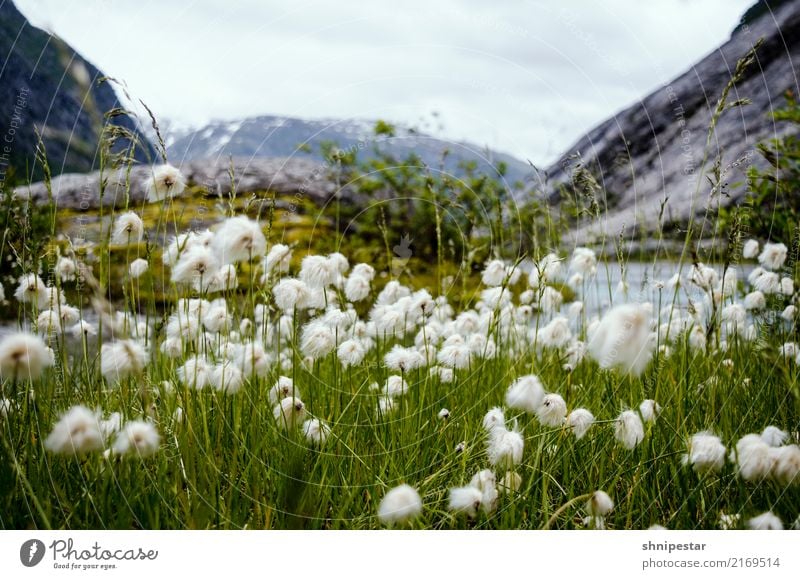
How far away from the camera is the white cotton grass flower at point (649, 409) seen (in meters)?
1.75

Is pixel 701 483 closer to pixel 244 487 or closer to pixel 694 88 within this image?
pixel 244 487

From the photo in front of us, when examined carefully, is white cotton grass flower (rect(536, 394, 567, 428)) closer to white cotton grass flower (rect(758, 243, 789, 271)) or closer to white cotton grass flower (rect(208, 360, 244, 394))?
white cotton grass flower (rect(208, 360, 244, 394))

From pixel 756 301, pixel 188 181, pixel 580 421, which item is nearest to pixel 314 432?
pixel 580 421

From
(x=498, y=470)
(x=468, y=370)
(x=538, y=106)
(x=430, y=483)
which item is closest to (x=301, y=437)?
(x=430, y=483)

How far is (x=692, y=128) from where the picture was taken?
260 cm

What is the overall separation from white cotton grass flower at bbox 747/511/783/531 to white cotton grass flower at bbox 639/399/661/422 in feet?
1.16

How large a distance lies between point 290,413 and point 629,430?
0.94 metres

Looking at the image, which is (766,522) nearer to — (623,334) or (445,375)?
(623,334)

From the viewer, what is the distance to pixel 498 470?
1.58m

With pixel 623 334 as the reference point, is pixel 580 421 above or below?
below

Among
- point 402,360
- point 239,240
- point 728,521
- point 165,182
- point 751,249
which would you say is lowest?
point 728,521

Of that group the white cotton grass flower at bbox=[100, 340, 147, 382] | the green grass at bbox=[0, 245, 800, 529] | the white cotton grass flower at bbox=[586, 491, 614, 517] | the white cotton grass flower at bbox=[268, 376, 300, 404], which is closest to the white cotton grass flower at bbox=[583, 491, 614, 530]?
the white cotton grass flower at bbox=[586, 491, 614, 517]

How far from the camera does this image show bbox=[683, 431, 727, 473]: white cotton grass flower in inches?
58.4

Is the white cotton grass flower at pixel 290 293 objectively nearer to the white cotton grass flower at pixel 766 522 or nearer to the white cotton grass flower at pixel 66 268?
the white cotton grass flower at pixel 66 268
